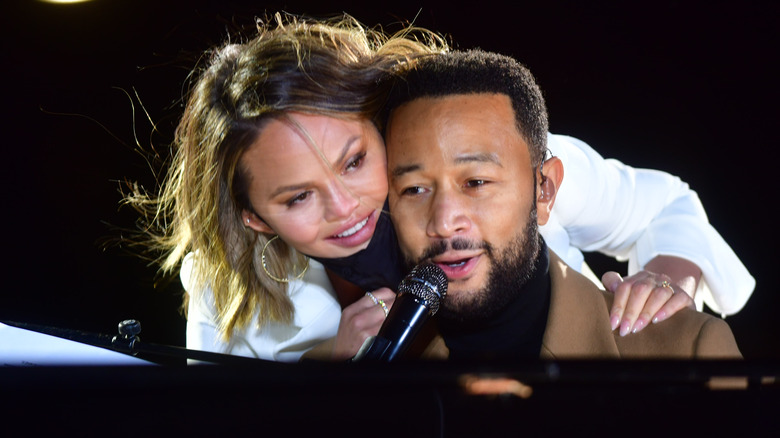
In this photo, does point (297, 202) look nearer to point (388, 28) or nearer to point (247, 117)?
point (247, 117)

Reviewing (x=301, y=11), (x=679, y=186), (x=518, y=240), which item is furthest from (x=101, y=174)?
(x=679, y=186)

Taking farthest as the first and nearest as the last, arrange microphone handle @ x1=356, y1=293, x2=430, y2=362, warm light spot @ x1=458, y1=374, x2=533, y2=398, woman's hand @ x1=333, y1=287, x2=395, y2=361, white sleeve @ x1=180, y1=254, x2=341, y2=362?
white sleeve @ x1=180, y1=254, x2=341, y2=362
woman's hand @ x1=333, y1=287, x2=395, y2=361
microphone handle @ x1=356, y1=293, x2=430, y2=362
warm light spot @ x1=458, y1=374, x2=533, y2=398

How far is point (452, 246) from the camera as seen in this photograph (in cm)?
91

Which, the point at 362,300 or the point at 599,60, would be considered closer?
the point at 362,300

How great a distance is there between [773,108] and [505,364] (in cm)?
92

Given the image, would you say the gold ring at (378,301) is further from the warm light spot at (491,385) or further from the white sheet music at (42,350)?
the warm light spot at (491,385)

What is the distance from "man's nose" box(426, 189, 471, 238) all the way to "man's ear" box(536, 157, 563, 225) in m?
0.12

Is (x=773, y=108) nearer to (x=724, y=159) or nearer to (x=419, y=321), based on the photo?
(x=724, y=159)

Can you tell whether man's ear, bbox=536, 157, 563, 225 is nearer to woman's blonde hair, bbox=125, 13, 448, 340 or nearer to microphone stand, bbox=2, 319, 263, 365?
woman's blonde hair, bbox=125, 13, 448, 340

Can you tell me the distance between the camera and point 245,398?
0.59 meters

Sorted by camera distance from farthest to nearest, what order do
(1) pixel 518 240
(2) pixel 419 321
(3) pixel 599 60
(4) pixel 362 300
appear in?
(3) pixel 599 60
(4) pixel 362 300
(1) pixel 518 240
(2) pixel 419 321

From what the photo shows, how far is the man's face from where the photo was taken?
35.5 inches

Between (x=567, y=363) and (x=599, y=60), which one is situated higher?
(x=599, y=60)

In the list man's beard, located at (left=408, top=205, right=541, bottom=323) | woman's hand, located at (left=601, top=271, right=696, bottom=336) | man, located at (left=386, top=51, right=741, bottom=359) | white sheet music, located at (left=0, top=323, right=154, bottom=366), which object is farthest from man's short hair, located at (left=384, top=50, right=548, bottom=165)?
white sheet music, located at (left=0, top=323, right=154, bottom=366)
